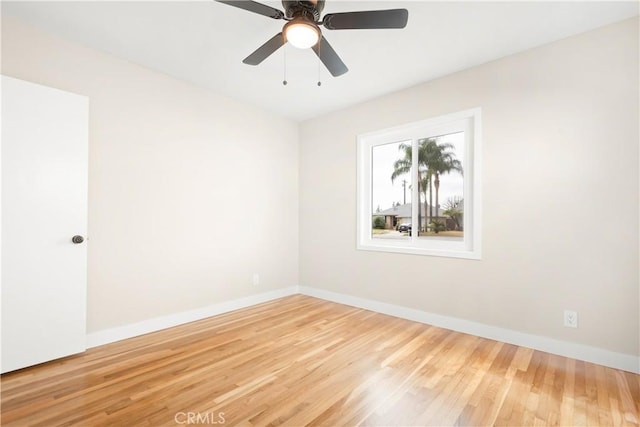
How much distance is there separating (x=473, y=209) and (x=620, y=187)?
1.03 m

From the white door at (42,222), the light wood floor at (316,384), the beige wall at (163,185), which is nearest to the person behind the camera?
the light wood floor at (316,384)

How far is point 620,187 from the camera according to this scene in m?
2.24

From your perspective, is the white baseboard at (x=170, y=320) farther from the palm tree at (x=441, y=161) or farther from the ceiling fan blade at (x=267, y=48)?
the ceiling fan blade at (x=267, y=48)

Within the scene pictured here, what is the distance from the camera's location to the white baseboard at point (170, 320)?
2.67 meters

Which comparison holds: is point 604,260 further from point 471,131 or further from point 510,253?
point 471,131

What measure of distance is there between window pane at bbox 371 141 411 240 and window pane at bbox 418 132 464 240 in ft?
0.62

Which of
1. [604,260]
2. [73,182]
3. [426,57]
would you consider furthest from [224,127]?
[604,260]

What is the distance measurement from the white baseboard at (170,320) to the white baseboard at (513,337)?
47.0 inches

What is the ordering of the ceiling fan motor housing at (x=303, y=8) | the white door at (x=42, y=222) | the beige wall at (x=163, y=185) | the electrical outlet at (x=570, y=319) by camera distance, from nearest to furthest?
the ceiling fan motor housing at (x=303, y=8), the white door at (x=42, y=222), the electrical outlet at (x=570, y=319), the beige wall at (x=163, y=185)

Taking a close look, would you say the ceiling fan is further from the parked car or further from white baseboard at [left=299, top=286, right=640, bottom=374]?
white baseboard at [left=299, top=286, right=640, bottom=374]

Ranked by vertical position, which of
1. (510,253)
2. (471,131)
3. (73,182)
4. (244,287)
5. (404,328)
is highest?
(471,131)

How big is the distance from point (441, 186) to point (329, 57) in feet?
6.16

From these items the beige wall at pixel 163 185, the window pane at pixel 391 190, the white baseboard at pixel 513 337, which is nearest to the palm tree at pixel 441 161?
the window pane at pixel 391 190

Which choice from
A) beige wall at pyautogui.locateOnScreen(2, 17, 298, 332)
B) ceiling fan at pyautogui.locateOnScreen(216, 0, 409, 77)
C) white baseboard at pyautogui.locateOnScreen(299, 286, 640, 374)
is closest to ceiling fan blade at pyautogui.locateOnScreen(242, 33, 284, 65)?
ceiling fan at pyautogui.locateOnScreen(216, 0, 409, 77)
